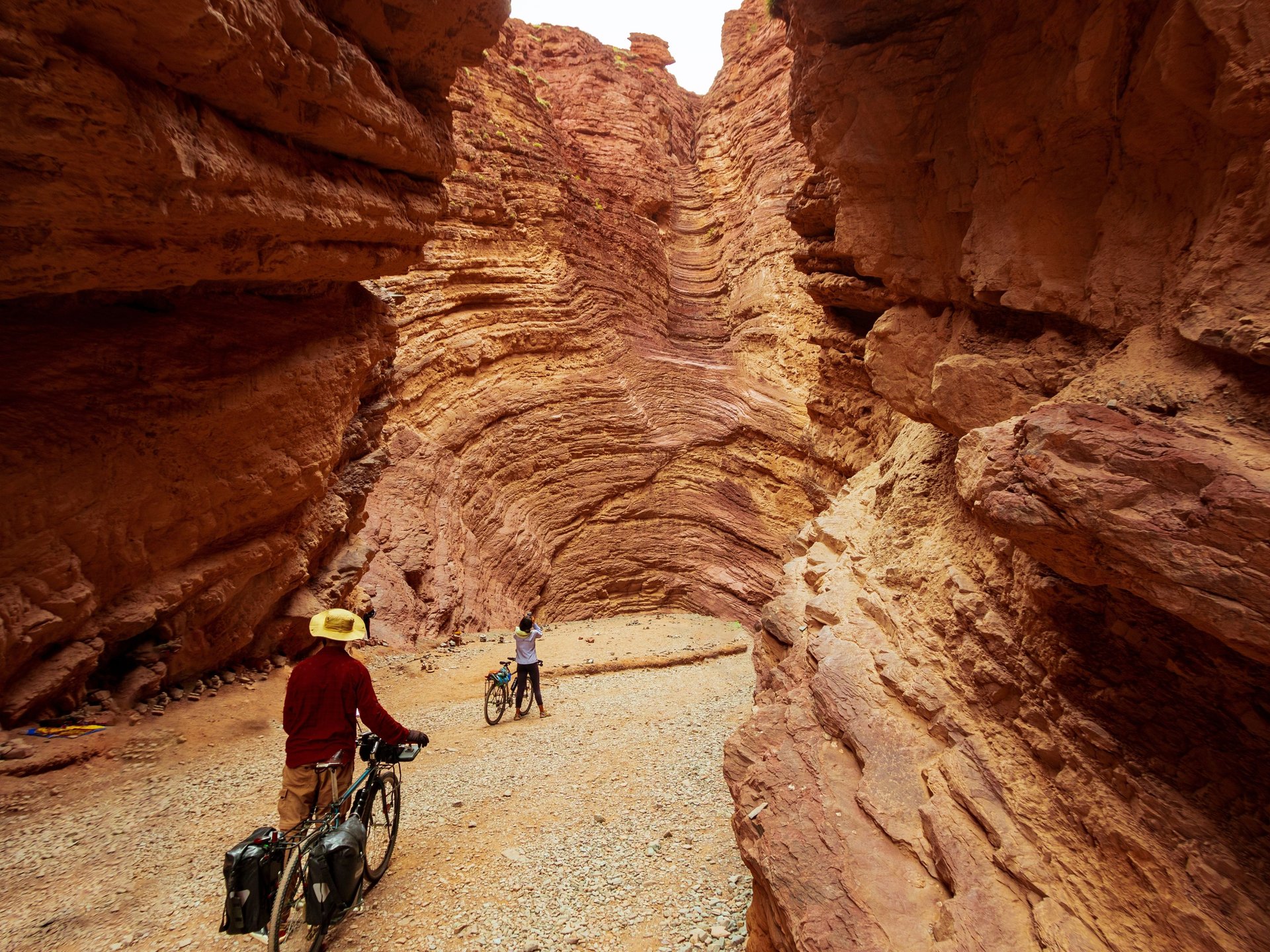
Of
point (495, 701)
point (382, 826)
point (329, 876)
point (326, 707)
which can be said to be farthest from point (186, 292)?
point (329, 876)

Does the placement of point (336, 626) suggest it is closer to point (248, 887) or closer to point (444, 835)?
point (248, 887)

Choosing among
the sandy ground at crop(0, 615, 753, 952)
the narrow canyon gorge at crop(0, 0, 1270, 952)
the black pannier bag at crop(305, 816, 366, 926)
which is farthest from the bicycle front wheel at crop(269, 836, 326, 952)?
the narrow canyon gorge at crop(0, 0, 1270, 952)

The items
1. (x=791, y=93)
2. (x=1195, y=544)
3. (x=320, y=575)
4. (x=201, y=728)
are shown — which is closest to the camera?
(x=1195, y=544)

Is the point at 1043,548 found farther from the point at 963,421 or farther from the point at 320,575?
the point at 320,575

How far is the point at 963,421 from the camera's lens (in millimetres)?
5445

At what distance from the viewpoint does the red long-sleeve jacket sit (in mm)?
4117

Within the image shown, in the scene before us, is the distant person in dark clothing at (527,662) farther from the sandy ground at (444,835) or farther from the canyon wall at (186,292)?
the canyon wall at (186,292)

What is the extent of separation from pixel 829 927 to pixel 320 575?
9.28m

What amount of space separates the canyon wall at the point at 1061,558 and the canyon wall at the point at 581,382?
7.20m

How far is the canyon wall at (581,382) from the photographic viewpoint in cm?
1623

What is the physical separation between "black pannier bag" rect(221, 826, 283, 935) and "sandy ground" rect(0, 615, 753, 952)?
902 millimetres

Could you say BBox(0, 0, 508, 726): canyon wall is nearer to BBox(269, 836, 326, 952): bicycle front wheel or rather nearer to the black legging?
the black legging

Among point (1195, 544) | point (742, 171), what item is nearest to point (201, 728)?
point (1195, 544)

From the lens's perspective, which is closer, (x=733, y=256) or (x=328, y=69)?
(x=328, y=69)
